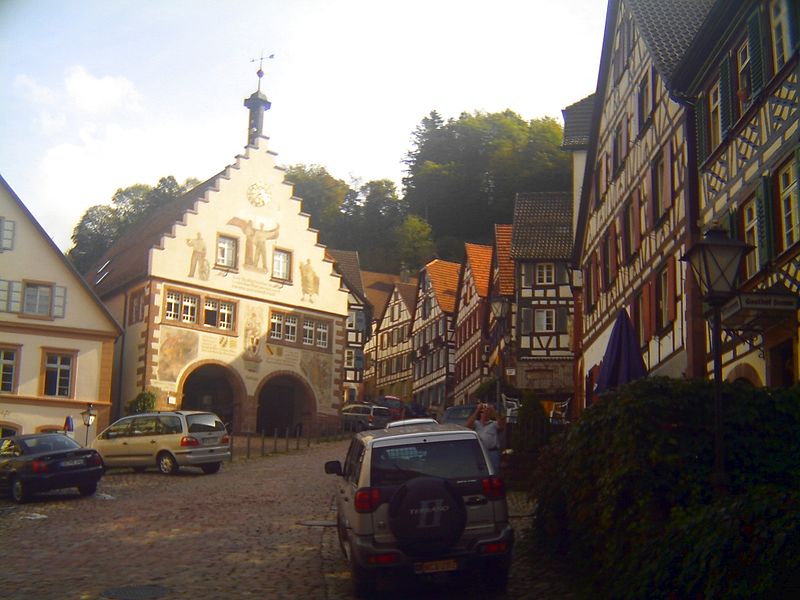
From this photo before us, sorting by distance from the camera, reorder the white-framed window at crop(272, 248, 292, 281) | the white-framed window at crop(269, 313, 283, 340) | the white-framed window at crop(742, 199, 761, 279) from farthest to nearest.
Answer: the white-framed window at crop(272, 248, 292, 281), the white-framed window at crop(269, 313, 283, 340), the white-framed window at crop(742, 199, 761, 279)

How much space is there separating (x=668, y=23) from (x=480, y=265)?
39058mm

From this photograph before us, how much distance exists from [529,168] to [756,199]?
7099 cm

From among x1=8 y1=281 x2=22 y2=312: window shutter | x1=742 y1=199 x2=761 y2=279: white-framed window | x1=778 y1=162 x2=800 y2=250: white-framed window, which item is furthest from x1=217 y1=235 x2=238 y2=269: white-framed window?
x1=778 y1=162 x2=800 y2=250: white-framed window

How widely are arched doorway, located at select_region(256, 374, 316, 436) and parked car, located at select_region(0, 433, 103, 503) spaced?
26098 millimetres

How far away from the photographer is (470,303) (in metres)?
65.8

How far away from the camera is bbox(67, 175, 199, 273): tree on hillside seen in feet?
259

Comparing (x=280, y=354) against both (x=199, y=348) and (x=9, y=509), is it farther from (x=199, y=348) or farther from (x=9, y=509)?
(x=9, y=509)

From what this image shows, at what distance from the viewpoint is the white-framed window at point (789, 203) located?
52.8 feet

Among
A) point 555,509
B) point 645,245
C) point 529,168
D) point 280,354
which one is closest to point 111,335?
point 280,354

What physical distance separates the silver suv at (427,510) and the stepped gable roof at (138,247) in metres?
36.1

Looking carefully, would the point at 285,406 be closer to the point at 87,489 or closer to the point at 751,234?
the point at 87,489

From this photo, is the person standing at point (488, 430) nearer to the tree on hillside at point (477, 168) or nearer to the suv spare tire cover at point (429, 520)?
the suv spare tire cover at point (429, 520)

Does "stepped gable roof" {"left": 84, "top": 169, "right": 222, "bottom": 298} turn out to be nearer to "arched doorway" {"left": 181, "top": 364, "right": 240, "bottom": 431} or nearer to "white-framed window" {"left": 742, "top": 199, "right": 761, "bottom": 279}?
"arched doorway" {"left": 181, "top": 364, "right": 240, "bottom": 431}

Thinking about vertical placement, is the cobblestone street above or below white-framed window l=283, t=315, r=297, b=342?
below
